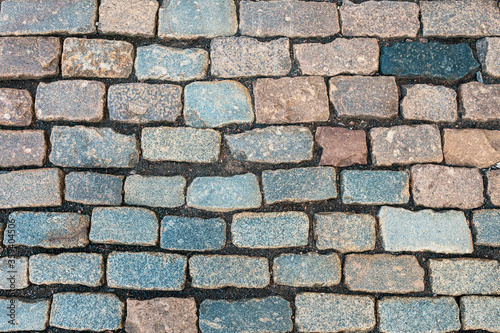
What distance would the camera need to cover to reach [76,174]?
2.09 meters

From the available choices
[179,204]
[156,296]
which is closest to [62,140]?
[179,204]

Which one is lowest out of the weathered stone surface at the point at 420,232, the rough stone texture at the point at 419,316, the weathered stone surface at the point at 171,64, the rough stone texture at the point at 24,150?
the rough stone texture at the point at 419,316

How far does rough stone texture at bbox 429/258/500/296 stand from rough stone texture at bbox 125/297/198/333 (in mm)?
1435

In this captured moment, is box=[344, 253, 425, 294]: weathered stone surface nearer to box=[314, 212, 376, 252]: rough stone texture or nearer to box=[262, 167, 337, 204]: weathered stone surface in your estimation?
box=[314, 212, 376, 252]: rough stone texture

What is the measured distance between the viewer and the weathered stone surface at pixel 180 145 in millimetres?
2090

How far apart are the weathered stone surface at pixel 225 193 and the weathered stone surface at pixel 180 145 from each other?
0.14m

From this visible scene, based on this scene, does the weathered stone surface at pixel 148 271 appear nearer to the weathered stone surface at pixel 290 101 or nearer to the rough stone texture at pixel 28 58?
the weathered stone surface at pixel 290 101

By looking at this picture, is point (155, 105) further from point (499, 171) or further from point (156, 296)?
point (499, 171)

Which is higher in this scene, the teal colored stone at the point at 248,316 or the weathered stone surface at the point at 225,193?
the weathered stone surface at the point at 225,193

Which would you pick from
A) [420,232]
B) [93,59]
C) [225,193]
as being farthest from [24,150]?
[420,232]

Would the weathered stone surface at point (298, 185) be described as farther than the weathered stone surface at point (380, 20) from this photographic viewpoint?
No

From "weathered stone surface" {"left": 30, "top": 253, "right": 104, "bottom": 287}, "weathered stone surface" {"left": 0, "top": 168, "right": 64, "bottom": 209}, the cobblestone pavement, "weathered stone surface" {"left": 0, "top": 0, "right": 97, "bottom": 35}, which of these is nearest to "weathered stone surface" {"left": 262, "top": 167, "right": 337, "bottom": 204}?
the cobblestone pavement

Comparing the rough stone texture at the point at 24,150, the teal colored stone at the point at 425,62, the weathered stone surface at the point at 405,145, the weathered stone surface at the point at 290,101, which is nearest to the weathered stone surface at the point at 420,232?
the weathered stone surface at the point at 405,145

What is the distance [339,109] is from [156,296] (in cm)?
156
